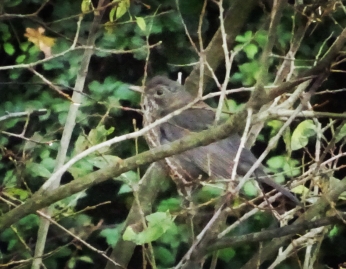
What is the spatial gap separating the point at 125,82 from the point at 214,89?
0.45 metres

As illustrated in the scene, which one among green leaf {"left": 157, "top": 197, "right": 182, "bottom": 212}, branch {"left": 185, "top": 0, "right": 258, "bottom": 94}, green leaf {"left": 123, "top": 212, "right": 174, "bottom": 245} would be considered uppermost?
branch {"left": 185, "top": 0, "right": 258, "bottom": 94}

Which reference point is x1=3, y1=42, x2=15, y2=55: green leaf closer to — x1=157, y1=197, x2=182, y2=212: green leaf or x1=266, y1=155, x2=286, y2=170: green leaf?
x1=157, y1=197, x2=182, y2=212: green leaf

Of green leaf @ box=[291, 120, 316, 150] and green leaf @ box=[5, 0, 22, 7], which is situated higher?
green leaf @ box=[5, 0, 22, 7]

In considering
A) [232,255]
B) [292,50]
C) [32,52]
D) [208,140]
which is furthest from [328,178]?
[32,52]

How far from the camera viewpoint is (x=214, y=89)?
2660 millimetres

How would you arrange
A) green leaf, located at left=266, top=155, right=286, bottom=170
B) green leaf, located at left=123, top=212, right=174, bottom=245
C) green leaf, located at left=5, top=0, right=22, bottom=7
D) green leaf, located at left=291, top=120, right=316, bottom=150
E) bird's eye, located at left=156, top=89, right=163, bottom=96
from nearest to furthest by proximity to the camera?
green leaf, located at left=123, top=212, right=174, bottom=245, green leaf, located at left=291, top=120, right=316, bottom=150, green leaf, located at left=266, top=155, right=286, bottom=170, green leaf, located at left=5, top=0, right=22, bottom=7, bird's eye, located at left=156, top=89, right=163, bottom=96

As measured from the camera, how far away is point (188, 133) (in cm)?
216

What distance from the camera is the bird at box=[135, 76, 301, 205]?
2215mm

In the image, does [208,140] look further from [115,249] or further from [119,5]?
[115,249]

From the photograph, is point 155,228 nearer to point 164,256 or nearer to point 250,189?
Result: point 250,189

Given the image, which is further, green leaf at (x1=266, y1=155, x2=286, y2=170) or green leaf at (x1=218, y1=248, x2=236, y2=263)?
green leaf at (x1=218, y1=248, x2=236, y2=263)

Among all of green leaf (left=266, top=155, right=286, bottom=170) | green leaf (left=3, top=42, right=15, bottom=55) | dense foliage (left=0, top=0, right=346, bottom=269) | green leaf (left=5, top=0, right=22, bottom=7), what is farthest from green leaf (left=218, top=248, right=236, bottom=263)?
green leaf (left=5, top=0, right=22, bottom=7)

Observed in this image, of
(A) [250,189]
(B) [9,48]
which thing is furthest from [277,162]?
(B) [9,48]

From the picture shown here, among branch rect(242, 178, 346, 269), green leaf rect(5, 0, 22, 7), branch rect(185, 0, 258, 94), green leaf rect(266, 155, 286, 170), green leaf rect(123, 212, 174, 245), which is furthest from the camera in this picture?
A: green leaf rect(5, 0, 22, 7)
